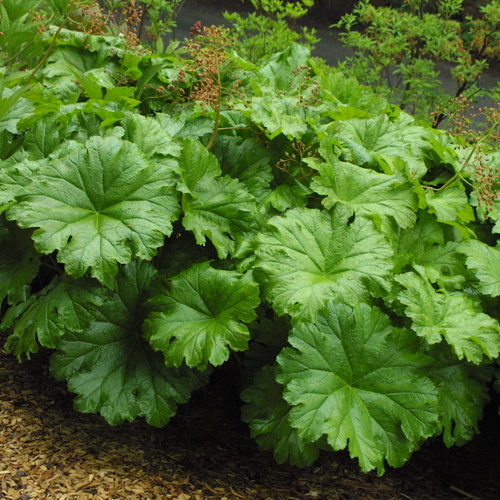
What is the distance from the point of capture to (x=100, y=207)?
83.4 inches

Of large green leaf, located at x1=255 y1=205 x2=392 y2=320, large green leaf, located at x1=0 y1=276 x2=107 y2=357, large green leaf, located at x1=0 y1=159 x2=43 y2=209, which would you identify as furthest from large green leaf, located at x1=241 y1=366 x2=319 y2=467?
large green leaf, located at x1=0 y1=159 x2=43 y2=209

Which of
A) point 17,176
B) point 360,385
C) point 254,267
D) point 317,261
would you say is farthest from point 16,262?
point 360,385

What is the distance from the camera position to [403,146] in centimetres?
275

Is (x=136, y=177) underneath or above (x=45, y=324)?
above

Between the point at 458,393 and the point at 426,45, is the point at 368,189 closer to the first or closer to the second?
the point at 458,393

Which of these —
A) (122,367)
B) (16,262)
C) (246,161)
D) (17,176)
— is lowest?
(122,367)

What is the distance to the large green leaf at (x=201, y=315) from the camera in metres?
2.02

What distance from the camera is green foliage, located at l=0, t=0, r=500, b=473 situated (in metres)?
2.04

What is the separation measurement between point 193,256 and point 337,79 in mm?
1467

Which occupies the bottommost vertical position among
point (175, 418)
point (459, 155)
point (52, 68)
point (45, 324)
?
point (175, 418)

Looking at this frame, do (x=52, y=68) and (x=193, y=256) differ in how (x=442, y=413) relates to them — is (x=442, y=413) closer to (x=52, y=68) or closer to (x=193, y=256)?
(x=193, y=256)

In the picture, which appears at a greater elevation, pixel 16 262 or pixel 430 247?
pixel 430 247

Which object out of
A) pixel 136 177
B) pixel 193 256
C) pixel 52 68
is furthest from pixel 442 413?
pixel 52 68

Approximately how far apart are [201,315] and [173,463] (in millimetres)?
650
